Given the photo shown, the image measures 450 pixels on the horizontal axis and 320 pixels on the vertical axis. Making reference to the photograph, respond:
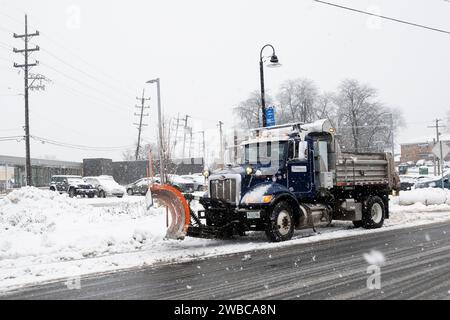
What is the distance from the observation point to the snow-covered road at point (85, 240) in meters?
9.38

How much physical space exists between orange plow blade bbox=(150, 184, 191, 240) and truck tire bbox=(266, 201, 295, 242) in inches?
79.9

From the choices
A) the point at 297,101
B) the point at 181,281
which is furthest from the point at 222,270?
the point at 297,101

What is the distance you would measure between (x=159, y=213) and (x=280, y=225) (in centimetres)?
711

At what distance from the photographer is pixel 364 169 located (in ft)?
50.2

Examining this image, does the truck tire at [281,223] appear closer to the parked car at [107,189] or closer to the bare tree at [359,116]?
the parked car at [107,189]

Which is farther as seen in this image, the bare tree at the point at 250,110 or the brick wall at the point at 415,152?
the brick wall at the point at 415,152

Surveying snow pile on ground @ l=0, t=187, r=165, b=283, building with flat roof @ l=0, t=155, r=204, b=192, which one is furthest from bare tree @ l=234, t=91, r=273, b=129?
snow pile on ground @ l=0, t=187, r=165, b=283

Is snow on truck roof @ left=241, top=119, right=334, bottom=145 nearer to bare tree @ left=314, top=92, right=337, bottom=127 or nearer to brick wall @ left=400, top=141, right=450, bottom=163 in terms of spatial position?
bare tree @ left=314, top=92, right=337, bottom=127

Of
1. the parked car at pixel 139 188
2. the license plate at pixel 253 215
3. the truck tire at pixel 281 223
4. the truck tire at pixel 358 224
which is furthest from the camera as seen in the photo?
the parked car at pixel 139 188

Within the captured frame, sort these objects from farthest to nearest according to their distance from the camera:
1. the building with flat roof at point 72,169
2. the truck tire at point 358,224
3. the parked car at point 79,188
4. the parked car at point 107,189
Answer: the building with flat roof at point 72,169
the parked car at point 107,189
the parked car at point 79,188
the truck tire at point 358,224

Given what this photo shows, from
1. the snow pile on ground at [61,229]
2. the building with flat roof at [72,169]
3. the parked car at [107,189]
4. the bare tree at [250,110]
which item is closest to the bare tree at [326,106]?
the bare tree at [250,110]

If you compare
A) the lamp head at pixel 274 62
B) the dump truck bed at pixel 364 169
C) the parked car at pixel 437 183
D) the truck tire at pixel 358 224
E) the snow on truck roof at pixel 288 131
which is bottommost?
the truck tire at pixel 358 224

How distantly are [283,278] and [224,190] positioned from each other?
525cm
